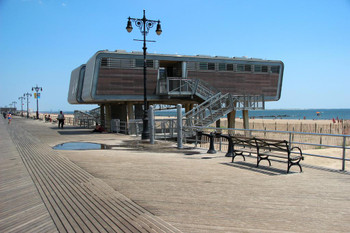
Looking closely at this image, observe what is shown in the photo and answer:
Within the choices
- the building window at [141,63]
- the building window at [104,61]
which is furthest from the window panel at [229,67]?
the building window at [104,61]

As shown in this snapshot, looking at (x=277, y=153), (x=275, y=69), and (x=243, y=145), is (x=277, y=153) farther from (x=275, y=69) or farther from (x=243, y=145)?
(x=275, y=69)

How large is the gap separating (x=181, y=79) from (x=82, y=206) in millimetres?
21272

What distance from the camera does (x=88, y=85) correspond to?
2680 centimetres

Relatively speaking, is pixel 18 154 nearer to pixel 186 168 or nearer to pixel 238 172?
pixel 186 168

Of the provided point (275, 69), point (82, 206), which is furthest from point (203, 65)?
point (82, 206)

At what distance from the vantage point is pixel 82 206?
6.13m

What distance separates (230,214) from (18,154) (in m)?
10.9

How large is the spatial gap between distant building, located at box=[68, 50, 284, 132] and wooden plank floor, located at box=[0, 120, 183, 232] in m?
16.5

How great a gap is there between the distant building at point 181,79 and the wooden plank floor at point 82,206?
1649 centimetres

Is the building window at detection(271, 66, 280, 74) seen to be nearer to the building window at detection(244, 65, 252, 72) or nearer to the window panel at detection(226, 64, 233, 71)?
the building window at detection(244, 65, 252, 72)

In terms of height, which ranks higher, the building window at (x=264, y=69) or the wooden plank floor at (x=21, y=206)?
the building window at (x=264, y=69)

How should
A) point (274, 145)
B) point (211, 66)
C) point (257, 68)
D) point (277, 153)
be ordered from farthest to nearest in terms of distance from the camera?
point (257, 68), point (211, 66), point (274, 145), point (277, 153)

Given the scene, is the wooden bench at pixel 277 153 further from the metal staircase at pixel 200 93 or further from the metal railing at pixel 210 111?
the metal staircase at pixel 200 93

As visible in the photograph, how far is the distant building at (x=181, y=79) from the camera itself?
25.4m
